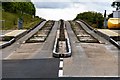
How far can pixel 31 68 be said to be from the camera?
13773 millimetres

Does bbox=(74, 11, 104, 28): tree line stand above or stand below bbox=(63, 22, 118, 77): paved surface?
above

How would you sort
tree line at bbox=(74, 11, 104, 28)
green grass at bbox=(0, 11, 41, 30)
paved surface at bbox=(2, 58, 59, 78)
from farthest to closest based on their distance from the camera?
tree line at bbox=(74, 11, 104, 28)
green grass at bbox=(0, 11, 41, 30)
paved surface at bbox=(2, 58, 59, 78)

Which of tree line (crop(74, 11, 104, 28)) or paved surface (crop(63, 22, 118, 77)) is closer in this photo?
paved surface (crop(63, 22, 118, 77))

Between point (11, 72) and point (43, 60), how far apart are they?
325 cm

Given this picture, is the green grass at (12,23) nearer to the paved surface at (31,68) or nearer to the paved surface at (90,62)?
the paved surface at (90,62)

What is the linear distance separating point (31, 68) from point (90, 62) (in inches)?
116

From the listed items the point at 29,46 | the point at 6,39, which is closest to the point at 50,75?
the point at 29,46

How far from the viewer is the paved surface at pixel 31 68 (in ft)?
40.5

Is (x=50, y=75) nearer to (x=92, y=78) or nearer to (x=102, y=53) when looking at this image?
(x=92, y=78)

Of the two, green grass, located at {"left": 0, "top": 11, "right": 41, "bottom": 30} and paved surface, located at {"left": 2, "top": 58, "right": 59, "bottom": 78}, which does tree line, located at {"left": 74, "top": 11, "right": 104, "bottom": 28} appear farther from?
paved surface, located at {"left": 2, "top": 58, "right": 59, "bottom": 78}

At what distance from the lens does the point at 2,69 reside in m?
13.6

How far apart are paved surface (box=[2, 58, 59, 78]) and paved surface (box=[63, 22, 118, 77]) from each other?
480 mm

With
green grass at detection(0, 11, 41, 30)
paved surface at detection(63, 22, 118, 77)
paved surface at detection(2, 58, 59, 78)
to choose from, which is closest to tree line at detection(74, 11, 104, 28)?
green grass at detection(0, 11, 41, 30)

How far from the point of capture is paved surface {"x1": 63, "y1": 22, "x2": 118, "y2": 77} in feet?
42.6
